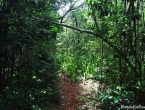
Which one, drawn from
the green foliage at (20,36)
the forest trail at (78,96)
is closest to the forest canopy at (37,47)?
the green foliage at (20,36)

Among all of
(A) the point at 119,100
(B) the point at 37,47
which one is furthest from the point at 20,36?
(A) the point at 119,100

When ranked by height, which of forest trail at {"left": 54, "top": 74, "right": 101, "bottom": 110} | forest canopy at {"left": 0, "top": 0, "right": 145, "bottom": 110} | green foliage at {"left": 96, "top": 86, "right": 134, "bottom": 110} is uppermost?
forest canopy at {"left": 0, "top": 0, "right": 145, "bottom": 110}

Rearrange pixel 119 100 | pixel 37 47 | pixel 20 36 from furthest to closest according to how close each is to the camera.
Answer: pixel 119 100 < pixel 37 47 < pixel 20 36

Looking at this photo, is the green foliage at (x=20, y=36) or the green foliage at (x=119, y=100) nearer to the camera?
the green foliage at (x=20, y=36)

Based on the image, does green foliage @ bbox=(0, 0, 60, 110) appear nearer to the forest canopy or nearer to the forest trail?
the forest canopy

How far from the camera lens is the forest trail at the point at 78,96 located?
5.70 m

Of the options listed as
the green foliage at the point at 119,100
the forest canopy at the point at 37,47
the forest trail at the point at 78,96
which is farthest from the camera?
the forest trail at the point at 78,96

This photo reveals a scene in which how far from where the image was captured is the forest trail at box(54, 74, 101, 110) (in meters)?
5.70

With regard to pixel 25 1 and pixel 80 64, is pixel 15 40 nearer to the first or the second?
pixel 25 1

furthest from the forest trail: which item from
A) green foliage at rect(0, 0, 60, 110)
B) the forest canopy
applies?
green foliage at rect(0, 0, 60, 110)

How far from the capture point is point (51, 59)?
770 cm

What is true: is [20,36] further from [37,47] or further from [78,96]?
[78,96]

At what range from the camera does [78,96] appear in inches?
262

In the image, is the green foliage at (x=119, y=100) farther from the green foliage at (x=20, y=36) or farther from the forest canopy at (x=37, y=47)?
the green foliage at (x=20, y=36)
